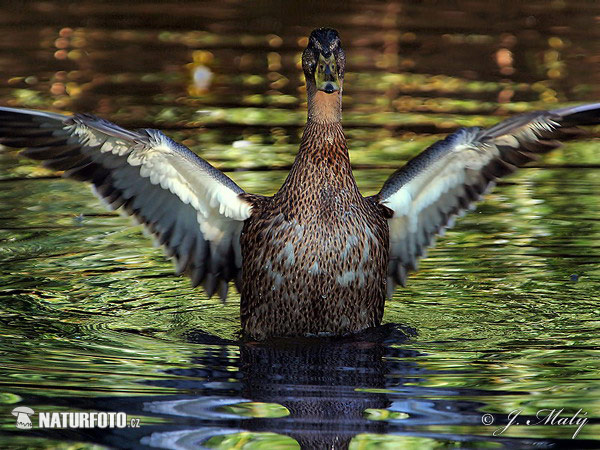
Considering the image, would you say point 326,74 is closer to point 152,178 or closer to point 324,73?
point 324,73

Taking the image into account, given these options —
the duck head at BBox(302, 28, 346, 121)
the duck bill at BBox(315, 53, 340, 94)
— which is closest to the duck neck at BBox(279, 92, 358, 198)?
the duck head at BBox(302, 28, 346, 121)

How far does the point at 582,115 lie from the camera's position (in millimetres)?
8398

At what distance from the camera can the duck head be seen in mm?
7793

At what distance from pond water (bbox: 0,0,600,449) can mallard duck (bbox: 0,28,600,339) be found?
28 cm

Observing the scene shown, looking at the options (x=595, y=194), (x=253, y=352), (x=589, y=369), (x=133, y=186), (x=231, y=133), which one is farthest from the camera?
(x=231, y=133)

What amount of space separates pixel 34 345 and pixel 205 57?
30.2ft

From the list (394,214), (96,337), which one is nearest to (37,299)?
(96,337)

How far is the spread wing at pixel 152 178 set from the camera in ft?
25.6

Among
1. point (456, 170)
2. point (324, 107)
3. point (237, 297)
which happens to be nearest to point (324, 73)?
point (324, 107)

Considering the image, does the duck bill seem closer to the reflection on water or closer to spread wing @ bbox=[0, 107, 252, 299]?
spread wing @ bbox=[0, 107, 252, 299]

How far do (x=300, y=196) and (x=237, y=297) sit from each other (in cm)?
152

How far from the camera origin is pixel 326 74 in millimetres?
7785

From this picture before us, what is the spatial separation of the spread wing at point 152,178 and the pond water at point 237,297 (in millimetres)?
464

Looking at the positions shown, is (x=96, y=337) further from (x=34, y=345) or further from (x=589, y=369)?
(x=589, y=369)
